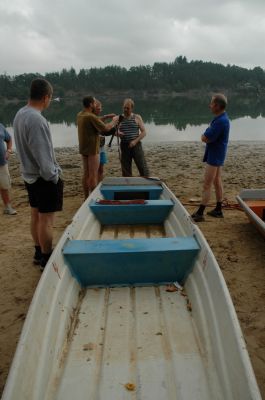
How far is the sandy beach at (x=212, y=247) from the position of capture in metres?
2.85

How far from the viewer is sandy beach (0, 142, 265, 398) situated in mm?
2852

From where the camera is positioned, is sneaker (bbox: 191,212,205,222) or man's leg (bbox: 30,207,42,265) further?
sneaker (bbox: 191,212,205,222)

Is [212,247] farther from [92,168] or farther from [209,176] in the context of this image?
[92,168]

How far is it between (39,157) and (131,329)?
1.78 metres

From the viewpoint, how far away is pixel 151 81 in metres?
109

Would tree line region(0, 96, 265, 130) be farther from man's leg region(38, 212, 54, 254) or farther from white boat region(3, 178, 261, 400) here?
white boat region(3, 178, 261, 400)

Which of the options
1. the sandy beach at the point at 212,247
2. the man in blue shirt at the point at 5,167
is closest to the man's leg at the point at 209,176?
the sandy beach at the point at 212,247

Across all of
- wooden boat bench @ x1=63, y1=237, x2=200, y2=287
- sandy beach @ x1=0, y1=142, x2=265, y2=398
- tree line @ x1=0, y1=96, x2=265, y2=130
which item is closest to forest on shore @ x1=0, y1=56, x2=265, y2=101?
tree line @ x1=0, y1=96, x2=265, y2=130

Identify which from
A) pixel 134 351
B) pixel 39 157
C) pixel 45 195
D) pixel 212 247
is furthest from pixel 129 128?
pixel 134 351

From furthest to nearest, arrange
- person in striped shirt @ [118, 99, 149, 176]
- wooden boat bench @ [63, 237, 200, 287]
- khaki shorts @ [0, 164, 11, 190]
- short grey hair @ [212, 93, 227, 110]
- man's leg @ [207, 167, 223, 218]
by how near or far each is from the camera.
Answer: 1. person in striped shirt @ [118, 99, 149, 176]
2. khaki shorts @ [0, 164, 11, 190]
3. man's leg @ [207, 167, 223, 218]
4. short grey hair @ [212, 93, 227, 110]
5. wooden boat bench @ [63, 237, 200, 287]

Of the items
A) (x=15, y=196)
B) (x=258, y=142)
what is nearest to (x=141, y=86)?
(x=258, y=142)

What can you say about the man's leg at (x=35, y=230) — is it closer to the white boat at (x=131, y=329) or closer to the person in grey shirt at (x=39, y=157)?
the person in grey shirt at (x=39, y=157)

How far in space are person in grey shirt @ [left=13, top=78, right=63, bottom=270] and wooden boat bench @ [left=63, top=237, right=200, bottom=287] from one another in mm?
522

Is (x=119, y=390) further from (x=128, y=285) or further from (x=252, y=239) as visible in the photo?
(x=252, y=239)
